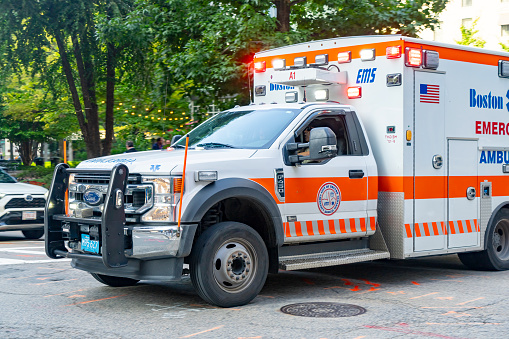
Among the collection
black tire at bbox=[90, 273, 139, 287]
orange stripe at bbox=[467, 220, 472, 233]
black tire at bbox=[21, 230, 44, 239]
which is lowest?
black tire at bbox=[21, 230, 44, 239]

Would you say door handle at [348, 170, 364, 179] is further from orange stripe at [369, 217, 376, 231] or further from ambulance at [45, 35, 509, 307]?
orange stripe at [369, 217, 376, 231]

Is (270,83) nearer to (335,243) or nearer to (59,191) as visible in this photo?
(335,243)

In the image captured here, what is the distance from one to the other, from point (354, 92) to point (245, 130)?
5.55ft

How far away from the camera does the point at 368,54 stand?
29.2 feet

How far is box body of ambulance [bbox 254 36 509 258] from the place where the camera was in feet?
28.7

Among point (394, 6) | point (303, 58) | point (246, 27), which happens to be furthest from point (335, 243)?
point (394, 6)

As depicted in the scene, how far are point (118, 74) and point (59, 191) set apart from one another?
18057 mm

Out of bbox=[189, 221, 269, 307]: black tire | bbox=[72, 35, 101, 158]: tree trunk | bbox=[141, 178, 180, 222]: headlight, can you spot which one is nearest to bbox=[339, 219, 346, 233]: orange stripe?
bbox=[189, 221, 269, 307]: black tire

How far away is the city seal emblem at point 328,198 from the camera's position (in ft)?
26.4

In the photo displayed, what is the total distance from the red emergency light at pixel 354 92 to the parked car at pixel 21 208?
7.58 meters

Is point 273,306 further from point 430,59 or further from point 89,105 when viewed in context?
point 89,105

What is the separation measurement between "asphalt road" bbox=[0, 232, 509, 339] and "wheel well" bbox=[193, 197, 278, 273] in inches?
23.8

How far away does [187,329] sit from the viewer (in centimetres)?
632

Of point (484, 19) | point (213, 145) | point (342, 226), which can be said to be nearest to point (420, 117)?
point (342, 226)
